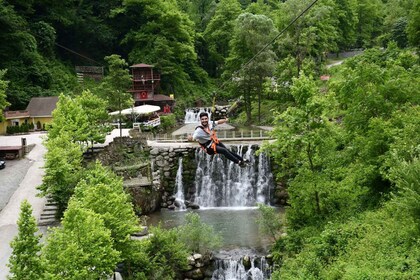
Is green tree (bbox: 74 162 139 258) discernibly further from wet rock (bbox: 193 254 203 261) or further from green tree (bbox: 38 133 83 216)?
green tree (bbox: 38 133 83 216)

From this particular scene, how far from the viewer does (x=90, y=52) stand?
59.9 m

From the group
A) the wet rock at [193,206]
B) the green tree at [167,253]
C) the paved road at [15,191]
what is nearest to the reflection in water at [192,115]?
the paved road at [15,191]

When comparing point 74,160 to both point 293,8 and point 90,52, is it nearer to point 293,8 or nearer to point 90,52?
point 293,8

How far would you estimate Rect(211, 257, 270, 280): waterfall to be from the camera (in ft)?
66.7

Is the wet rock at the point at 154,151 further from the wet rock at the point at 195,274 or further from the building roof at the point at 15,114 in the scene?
the building roof at the point at 15,114

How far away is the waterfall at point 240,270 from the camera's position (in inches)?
801

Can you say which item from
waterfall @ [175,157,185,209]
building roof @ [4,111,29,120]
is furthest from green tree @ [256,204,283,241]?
building roof @ [4,111,29,120]

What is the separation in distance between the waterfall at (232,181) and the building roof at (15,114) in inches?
796

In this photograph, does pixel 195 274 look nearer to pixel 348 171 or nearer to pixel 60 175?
pixel 348 171

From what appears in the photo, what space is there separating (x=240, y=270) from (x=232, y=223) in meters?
5.70

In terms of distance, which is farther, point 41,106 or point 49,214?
point 41,106

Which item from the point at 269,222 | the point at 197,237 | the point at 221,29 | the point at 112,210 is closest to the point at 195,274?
the point at 197,237

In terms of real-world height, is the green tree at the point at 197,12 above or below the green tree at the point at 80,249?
above

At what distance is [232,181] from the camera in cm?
3114
